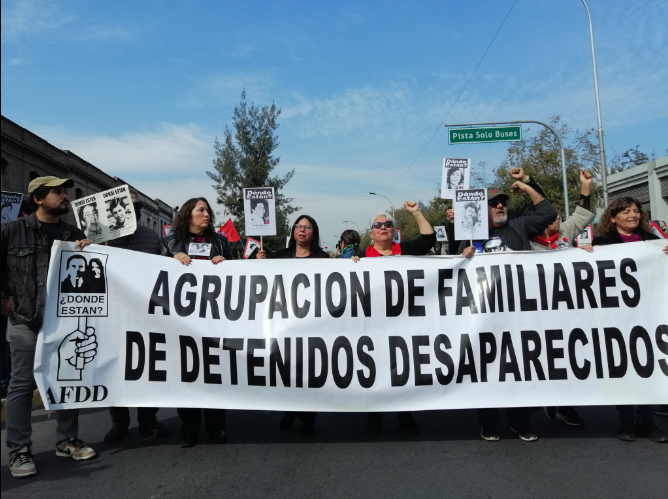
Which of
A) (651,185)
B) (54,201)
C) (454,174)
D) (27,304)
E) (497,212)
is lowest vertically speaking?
(27,304)

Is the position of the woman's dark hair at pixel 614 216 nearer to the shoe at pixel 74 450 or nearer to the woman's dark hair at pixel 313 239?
the woman's dark hair at pixel 313 239

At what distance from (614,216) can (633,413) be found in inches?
63.9

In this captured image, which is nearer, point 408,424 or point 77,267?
point 77,267

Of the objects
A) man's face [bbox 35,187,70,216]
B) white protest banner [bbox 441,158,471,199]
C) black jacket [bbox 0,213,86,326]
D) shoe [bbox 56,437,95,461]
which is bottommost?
shoe [bbox 56,437,95,461]

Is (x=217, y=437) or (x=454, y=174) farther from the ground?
(x=454, y=174)

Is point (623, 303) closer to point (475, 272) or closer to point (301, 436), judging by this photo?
point (475, 272)

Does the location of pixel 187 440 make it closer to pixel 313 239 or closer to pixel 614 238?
pixel 313 239

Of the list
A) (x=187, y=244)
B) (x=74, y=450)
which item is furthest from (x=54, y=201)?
(x=74, y=450)

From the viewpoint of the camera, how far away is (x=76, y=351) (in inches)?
164

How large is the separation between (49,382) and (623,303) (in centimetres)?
438

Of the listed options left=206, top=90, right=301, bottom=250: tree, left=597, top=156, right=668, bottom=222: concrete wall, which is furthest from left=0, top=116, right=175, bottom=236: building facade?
left=597, top=156, right=668, bottom=222: concrete wall

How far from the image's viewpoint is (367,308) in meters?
4.37

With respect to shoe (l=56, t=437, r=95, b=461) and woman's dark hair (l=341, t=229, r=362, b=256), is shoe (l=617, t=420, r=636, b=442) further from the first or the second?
woman's dark hair (l=341, t=229, r=362, b=256)

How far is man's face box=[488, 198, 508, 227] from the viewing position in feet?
16.0
